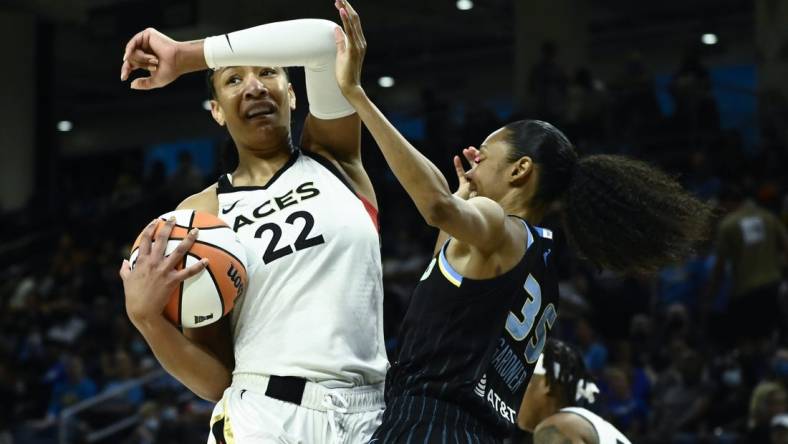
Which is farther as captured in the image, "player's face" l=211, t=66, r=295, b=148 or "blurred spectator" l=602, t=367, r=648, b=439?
"blurred spectator" l=602, t=367, r=648, b=439

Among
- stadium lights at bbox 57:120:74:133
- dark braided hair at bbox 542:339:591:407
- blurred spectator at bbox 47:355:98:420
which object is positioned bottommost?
blurred spectator at bbox 47:355:98:420

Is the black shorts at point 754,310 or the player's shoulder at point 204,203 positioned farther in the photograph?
the black shorts at point 754,310

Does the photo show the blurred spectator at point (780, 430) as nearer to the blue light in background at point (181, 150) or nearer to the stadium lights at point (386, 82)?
the stadium lights at point (386, 82)

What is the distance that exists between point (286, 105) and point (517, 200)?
883 millimetres

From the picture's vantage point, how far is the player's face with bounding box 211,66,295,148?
3.71 metres

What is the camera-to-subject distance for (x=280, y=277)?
351 centimetres

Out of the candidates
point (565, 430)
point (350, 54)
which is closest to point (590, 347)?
point (565, 430)

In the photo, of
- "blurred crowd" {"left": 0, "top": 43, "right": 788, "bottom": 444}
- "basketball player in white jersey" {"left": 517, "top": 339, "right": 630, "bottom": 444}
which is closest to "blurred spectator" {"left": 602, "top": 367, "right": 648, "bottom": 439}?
"blurred crowd" {"left": 0, "top": 43, "right": 788, "bottom": 444}

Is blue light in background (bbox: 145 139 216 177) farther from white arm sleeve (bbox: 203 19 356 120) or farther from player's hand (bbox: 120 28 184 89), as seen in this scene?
white arm sleeve (bbox: 203 19 356 120)

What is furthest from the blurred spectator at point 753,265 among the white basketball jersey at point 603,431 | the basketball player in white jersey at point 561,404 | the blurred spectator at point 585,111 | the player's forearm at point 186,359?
the player's forearm at point 186,359

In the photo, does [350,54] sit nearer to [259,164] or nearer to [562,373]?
[259,164]

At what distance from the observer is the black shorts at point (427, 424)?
308cm

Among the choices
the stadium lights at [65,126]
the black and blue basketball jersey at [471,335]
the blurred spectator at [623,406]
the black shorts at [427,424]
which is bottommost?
the blurred spectator at [623,406]

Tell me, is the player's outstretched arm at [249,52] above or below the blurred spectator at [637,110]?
below
